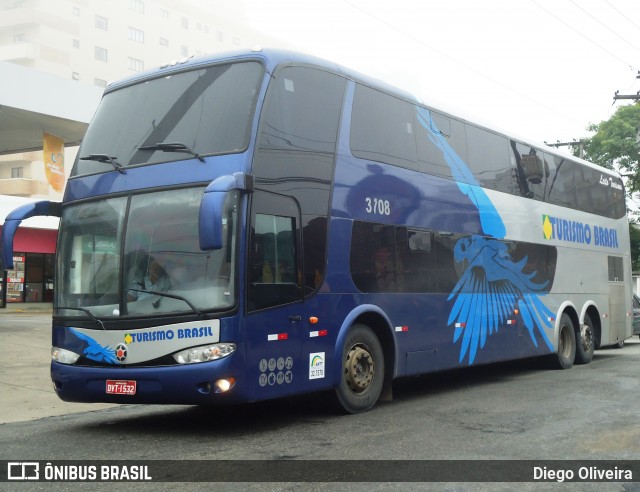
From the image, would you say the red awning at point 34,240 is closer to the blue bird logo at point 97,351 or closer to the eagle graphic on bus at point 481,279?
the eagle graphic on bus at point 481,279

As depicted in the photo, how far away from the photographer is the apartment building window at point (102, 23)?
3206 inches

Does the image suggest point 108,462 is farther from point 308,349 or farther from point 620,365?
point 620,365

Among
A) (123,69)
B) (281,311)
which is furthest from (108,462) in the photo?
(123,69)

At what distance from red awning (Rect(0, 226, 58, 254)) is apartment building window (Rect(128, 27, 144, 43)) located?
180ft

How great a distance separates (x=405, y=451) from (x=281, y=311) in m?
2.05

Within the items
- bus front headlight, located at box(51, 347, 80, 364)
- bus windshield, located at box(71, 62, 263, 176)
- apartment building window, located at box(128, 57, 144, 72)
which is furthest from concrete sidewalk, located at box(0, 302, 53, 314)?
apartment building window, located at box(128, 57, 144, 72)

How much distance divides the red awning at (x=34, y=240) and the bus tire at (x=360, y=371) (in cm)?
2748

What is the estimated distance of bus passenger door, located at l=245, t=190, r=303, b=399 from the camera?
25.9 feet

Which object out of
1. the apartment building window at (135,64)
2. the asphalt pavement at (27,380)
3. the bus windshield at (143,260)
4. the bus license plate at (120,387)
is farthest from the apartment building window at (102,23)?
the bus license plate at (120,387)

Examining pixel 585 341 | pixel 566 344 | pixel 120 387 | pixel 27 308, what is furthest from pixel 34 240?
pixel 120 387

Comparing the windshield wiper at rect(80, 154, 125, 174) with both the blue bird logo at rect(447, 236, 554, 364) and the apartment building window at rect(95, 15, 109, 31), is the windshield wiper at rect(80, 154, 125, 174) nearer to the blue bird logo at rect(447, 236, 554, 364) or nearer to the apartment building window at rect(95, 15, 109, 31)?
the blue bird logo at rect(447, 236, 554, 364)

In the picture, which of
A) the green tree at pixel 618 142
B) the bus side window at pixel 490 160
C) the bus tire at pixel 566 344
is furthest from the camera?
the green tree at pixel 618 142

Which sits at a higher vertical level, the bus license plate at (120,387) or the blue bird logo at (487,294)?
the blue bird logo at (487,294)

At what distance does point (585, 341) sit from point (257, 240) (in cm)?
1027
